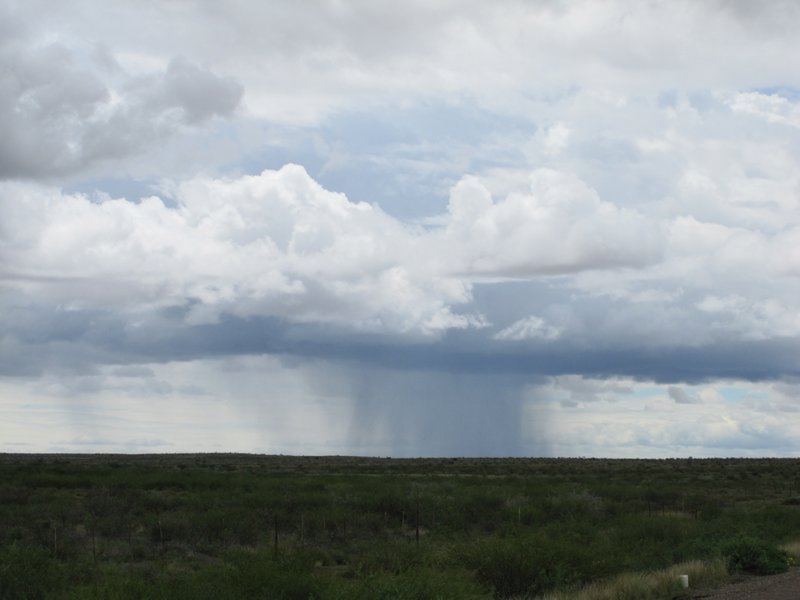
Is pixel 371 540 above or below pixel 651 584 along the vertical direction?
below

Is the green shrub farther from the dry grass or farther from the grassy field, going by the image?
the dry grass

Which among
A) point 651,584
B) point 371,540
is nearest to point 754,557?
point 651,584

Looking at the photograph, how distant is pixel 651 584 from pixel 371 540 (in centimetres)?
1662

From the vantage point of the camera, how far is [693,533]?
32.3 meters

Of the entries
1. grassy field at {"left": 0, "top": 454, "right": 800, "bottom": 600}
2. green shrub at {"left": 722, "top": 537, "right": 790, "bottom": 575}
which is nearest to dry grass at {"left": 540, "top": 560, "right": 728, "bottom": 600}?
grassy field at {"left": 0, "top": 454, "right": 800, "bottom": 600}

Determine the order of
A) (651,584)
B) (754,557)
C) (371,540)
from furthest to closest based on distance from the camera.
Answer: (371,540)
(754,557)
(651,584)

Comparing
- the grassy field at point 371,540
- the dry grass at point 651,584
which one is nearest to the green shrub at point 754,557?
the grassy field at point 371,540

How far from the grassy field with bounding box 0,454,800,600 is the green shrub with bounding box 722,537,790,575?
5 cm

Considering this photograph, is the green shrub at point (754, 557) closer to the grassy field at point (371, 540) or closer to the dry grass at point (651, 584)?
the grassy field at point (371, 540)

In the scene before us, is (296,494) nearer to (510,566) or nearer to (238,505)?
(238,505)

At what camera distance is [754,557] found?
2456 centimetres

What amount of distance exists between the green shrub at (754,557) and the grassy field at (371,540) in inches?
2.0

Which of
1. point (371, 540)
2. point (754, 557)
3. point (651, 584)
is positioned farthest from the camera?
A: point (371, 540)

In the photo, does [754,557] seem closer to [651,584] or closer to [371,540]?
[651,584]
